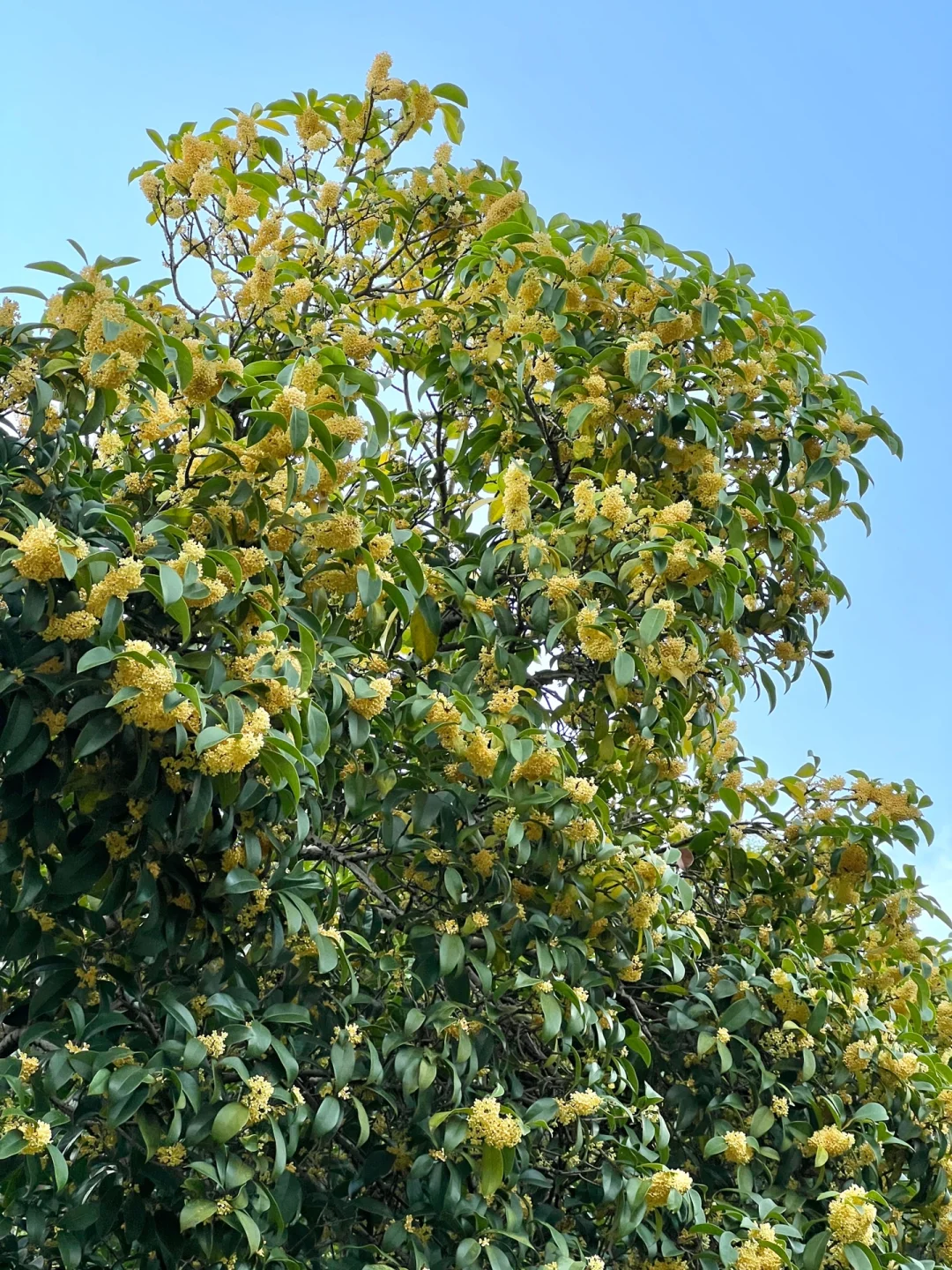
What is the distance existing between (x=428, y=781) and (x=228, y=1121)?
0.78m

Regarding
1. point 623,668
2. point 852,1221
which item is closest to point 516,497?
point 623,668

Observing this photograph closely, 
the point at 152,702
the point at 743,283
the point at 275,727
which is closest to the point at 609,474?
the point at 743,283

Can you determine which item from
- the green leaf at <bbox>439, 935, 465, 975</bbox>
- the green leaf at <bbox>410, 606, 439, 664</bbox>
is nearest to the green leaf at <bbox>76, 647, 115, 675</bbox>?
the green leaf at <bbox>439, 935, 465, 975</bbox>

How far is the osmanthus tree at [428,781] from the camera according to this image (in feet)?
7.32

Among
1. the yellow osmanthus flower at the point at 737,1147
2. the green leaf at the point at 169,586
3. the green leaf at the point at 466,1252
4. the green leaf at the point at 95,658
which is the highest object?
the green leaf at the point at 169,586

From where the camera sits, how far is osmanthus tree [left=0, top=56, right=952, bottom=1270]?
7.32ft

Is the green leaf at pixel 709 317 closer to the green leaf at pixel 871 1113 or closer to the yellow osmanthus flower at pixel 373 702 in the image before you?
the yellow osmanthus flower at pixel 373 702

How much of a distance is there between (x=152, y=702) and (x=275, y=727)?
0.94ft

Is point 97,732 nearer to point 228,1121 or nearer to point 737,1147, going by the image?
point 228,1121

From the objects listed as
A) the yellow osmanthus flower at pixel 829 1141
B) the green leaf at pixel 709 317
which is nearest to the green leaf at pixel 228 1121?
the yellow osmanthus flower at pixel 829 1141

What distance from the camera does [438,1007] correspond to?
2.54 m

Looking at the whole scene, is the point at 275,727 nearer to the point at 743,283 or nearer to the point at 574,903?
the point at 574,903

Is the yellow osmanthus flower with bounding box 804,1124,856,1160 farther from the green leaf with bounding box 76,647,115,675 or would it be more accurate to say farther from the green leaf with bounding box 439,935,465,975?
the green leaf with bounding box 76,647,115,675

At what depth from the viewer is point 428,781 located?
2.65m
